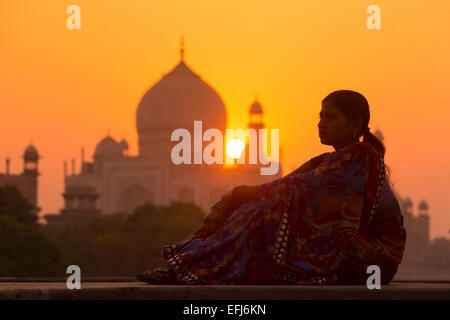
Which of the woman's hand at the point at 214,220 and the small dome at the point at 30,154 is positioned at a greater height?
the woman's hand at the point at 214,220

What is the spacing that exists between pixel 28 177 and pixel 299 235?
6190 centimetres

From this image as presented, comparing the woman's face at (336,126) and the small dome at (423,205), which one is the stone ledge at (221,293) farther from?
the small dome at (423,205)

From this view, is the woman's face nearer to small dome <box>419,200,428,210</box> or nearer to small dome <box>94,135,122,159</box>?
small dome <box>94,135,122,159</box>

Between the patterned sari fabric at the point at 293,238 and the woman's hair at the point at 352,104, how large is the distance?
0.30 meters

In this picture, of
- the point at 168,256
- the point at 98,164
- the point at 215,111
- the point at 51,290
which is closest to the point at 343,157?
the point at 168,256

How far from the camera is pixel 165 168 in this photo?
67438 mm

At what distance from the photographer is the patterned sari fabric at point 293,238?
598cm

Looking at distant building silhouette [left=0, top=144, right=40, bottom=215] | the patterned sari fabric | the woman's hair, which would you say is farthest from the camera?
distant building silhouette [left=0, top=144, right=40, bottom=215]

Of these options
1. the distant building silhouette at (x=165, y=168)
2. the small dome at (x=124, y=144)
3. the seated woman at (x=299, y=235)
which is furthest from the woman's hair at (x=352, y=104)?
the small dome at (x=124, y=144)

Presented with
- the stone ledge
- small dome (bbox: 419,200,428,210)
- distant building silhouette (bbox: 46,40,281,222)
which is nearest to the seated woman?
the stone ledge

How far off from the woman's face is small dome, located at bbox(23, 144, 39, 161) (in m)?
63.3

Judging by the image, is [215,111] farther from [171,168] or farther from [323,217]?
[323,217]

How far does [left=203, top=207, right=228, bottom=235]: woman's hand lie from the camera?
6.09 metres

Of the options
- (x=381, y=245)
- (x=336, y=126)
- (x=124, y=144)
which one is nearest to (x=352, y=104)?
(x=336, y=126)
